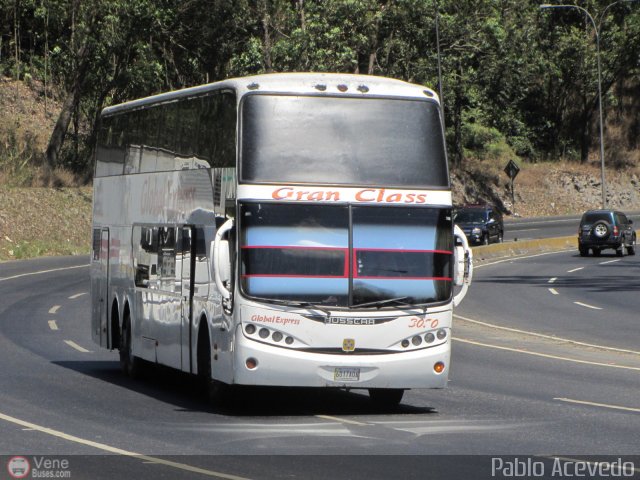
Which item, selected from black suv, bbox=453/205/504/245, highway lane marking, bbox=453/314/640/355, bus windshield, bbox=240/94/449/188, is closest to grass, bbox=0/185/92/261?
black suv, bbox=453/205/504/245

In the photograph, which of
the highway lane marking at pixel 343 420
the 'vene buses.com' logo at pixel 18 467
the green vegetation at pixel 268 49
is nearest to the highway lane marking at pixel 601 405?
the highway lane marking at pixel 343 420

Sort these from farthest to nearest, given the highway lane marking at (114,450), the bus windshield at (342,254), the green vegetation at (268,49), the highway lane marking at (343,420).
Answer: the green vegetation at (268,49), the bus windshield at (342,254), the highway lane marking at (343,420), the highway lane marking at (114,450)

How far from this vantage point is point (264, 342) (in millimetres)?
13852

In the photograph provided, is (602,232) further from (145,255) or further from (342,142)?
(342,142)

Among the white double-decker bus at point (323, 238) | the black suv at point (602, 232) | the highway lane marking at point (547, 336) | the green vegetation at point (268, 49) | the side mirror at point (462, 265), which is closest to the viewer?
the white double-decker bus at point (323, 238)

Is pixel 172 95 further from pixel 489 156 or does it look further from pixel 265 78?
pixel 489 156

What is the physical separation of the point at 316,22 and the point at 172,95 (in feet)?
131

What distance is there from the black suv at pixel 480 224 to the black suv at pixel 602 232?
465 centimetres

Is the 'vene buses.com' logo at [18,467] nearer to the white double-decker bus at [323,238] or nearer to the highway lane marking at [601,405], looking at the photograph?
the white double-decker bus at [323,238]

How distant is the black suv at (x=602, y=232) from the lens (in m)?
55.3

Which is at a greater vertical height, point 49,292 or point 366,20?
point 366,20

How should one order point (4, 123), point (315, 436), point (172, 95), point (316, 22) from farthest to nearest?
point (4, 123) < point (316, 22) < point (172, 95) < point (315, 436)

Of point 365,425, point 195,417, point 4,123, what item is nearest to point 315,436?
point 365,425

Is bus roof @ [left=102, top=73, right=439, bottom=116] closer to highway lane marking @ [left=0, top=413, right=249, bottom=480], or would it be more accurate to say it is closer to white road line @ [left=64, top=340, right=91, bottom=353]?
highway lane marking @ [left=0, top=413, right=249, bottom=480]
